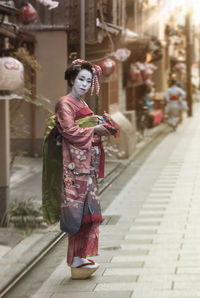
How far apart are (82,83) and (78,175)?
2.82 feet

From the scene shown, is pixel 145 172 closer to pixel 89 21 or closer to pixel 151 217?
pixel 151 217

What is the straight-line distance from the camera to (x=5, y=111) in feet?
35.7

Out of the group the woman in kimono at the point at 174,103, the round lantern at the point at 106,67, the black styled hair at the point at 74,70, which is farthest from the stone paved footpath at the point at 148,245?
the woman in kimono at the point at 174,103

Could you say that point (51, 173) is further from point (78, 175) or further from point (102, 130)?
point (102, 130)

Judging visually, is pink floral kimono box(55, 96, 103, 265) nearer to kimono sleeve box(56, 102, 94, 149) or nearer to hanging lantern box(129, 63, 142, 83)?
kimono sleeve box(56, 102, 94, 149)

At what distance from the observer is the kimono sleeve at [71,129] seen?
6.99 m

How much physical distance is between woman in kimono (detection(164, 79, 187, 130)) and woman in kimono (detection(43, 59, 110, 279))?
2177 cm

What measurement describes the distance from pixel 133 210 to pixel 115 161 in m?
7.41

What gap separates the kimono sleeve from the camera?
22.9 feet

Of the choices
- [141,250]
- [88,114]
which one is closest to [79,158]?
[88,114]

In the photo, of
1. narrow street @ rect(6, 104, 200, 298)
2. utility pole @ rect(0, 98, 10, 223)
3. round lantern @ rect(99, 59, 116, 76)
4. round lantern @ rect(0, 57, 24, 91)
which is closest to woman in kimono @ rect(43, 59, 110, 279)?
narrow street @ rect(6, 104, 200, 298)

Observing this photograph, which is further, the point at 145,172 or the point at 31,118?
the point at 31,118

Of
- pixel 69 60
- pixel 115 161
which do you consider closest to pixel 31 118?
pixel 115 161

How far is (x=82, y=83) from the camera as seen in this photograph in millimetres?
7148
